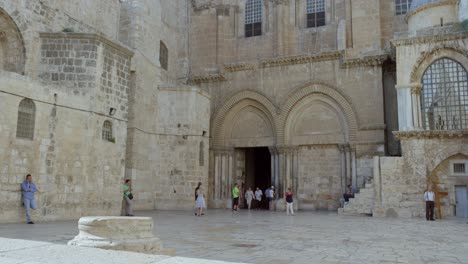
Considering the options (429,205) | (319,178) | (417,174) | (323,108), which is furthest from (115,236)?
(323,108)

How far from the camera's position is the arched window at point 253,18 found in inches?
860

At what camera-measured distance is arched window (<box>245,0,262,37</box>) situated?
21.8 m

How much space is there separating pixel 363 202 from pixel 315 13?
959cm

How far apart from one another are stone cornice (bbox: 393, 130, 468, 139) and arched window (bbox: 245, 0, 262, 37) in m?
9.39

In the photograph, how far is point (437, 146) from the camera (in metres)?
15.3

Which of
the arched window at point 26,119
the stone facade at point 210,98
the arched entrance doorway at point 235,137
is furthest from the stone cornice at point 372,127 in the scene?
the arched window at point 26,119

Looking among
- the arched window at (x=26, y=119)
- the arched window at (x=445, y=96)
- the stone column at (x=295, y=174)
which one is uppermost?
the arched window at (x=445, y=96)

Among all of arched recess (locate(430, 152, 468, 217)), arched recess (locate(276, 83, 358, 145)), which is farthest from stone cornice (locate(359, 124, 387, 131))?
arched recess (locate(430, 152, 468, 217))

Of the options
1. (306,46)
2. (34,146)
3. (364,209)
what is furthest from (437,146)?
(34,146)

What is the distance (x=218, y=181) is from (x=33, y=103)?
11.2 meters

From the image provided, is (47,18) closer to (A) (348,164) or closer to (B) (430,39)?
(A) (348,164)

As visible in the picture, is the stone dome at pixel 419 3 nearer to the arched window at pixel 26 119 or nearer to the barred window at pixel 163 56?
the barred window at pixel 163 56

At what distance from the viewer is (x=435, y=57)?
15.8m

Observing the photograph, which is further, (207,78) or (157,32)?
(207,78)
